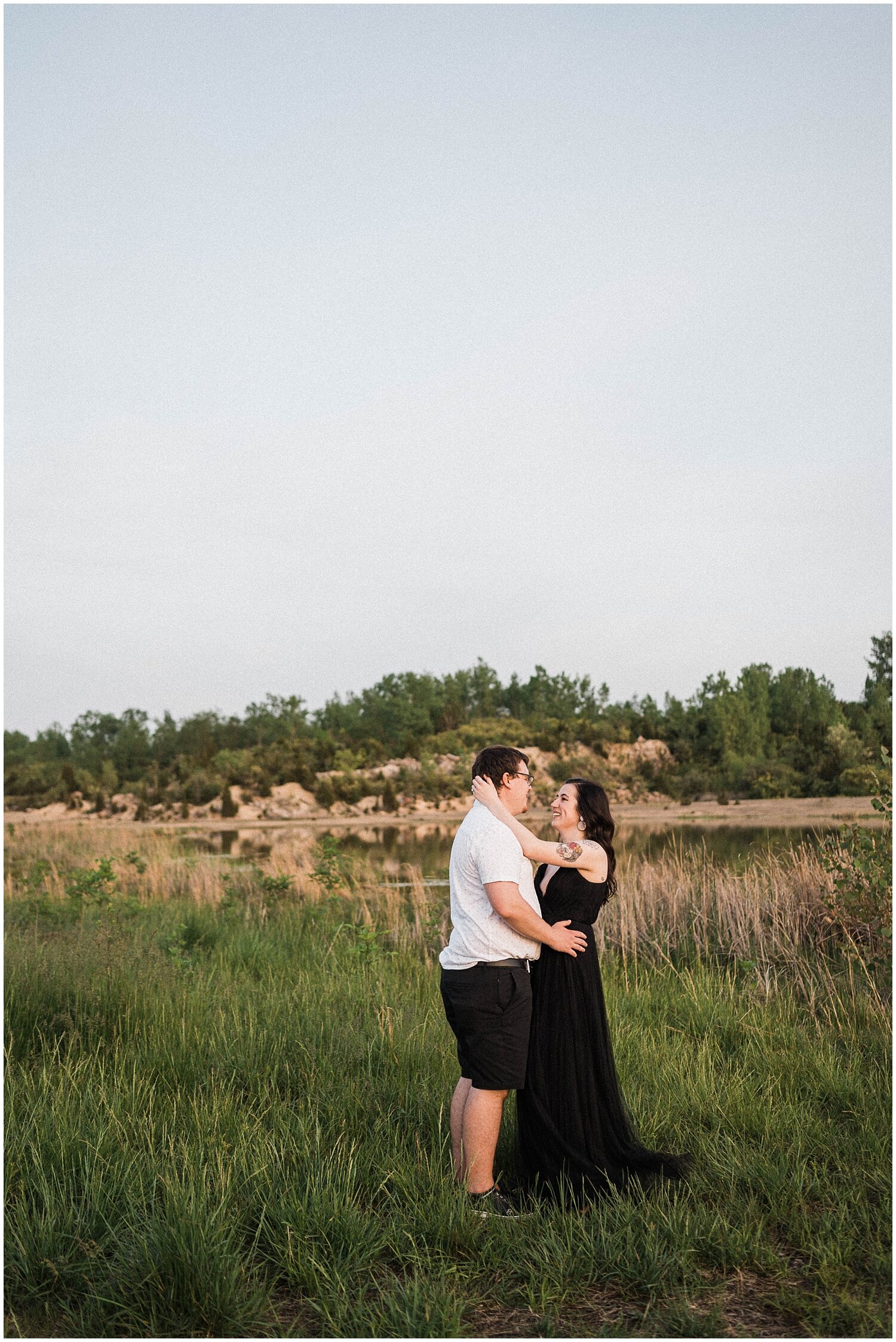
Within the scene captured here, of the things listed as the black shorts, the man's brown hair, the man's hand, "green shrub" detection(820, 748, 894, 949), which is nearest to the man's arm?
the man's hand

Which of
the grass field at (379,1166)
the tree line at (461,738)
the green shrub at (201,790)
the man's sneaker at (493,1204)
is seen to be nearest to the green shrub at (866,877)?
the grass field at (379,1166)

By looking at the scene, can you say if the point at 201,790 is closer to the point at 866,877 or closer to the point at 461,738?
the point at 461,738

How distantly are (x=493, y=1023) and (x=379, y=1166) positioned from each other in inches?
35.1

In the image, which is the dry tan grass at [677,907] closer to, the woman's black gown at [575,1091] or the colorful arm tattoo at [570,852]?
the woman's black gown at [575,1091]

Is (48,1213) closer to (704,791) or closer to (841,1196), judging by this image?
(841,1196)

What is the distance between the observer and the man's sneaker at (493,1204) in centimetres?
384

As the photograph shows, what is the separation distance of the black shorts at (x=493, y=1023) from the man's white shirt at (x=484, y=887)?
0.23 feet

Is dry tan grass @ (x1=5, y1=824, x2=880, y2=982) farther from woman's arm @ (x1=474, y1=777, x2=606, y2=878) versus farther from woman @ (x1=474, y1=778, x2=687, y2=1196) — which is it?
woman's arm @ (x1=474, y1=777, x2=606, y2=878)

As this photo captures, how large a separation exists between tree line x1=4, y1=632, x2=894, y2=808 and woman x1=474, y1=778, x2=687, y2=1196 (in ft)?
107

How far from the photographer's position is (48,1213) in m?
3.69

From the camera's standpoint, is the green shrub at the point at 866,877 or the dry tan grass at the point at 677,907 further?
the dry tan grass at the point at 677,907

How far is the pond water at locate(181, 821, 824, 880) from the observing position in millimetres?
19375

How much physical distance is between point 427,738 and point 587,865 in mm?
41672

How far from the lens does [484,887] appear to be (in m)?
3.95
